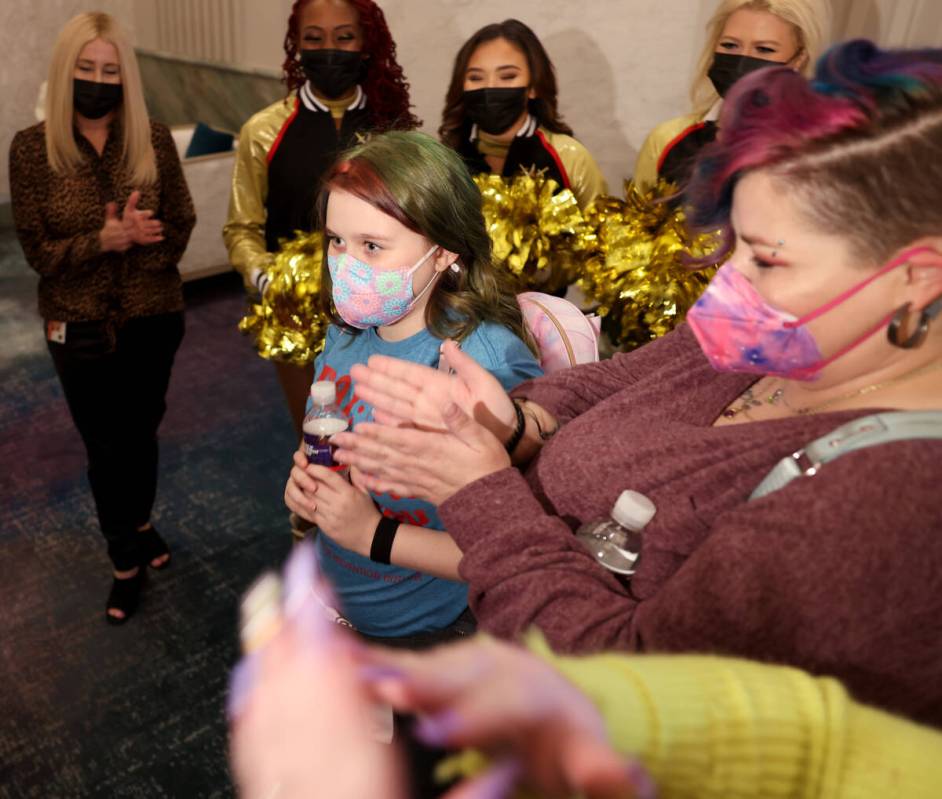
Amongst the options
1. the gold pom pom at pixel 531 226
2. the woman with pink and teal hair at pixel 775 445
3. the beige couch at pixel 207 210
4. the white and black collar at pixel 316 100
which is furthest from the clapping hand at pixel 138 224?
the beige couch at pixel 207 210

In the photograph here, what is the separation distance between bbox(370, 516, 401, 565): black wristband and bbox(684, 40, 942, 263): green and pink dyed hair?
0.93 m

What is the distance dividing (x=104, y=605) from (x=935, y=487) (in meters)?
3.08

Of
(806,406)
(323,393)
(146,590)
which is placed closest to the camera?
(806,406)

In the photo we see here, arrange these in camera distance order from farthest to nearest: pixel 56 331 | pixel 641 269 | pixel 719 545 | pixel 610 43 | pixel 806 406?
pixel 610 43 < pixel 56 331 < pixel 641 269 < pixel 806 406 < pixel 719 545

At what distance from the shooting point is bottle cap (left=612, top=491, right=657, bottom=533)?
1.03 meters

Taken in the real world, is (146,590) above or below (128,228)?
below

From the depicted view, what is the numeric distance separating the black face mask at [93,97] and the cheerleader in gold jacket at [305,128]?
459mm

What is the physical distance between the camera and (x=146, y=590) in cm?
315

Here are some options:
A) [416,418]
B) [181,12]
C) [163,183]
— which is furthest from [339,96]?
[181,12]

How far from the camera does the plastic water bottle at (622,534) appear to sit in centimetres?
103

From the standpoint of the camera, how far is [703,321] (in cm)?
112

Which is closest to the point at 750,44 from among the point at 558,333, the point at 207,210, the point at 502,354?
the point at 558,333

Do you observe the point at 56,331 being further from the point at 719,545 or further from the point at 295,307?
the point at 719,545

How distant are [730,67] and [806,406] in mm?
1958
